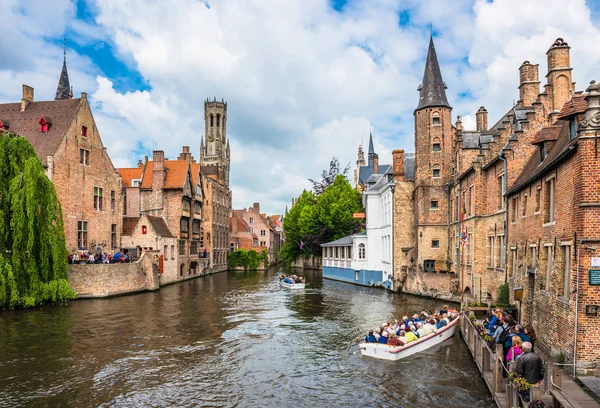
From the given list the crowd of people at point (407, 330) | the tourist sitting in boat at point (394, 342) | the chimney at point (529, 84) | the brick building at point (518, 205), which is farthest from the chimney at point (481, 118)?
the tourist sitting in boat at point (394, 342)

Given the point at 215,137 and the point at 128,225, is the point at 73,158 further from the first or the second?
the point at 215,137

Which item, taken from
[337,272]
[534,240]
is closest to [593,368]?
[534,240]

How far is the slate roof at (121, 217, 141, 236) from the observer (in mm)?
42719

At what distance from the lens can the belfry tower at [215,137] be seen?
11162 cm

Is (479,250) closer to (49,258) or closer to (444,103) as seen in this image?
(444,103)

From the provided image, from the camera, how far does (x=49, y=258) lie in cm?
2673

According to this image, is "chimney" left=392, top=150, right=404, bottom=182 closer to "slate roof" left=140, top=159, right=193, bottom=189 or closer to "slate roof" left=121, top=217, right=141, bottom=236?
"slate roof" left=140, top=159, right=193, bottom=189

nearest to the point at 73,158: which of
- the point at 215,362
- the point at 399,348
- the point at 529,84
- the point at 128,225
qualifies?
the point at 128,225

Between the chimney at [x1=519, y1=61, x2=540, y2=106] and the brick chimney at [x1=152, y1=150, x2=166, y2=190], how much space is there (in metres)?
32.4

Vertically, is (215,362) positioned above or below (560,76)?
below

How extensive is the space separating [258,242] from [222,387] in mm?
70436

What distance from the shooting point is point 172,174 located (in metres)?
47.8

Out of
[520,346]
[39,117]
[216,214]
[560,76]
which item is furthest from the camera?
[216,214]

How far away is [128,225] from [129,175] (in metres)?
7.46
